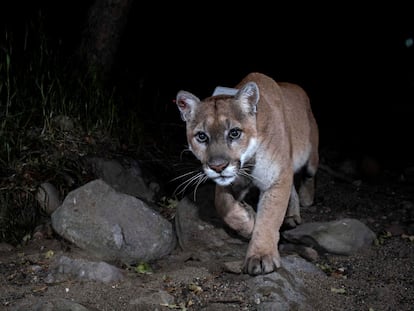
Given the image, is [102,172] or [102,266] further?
[102,172]

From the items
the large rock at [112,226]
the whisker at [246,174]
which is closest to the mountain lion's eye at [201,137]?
the whisker at [246,174]

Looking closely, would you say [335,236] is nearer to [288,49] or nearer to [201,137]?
[201,137]

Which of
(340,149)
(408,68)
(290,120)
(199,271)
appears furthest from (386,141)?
(199,271)

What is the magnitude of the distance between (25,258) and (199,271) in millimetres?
1284

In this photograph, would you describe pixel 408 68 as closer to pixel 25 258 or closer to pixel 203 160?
pixel 203 160

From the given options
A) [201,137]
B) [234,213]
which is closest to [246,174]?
[234,213]

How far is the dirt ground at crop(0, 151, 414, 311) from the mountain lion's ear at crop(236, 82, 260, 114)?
113cm

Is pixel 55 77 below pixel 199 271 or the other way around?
the other way around

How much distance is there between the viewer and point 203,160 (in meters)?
4.55

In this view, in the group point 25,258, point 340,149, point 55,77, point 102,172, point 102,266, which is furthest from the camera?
point 340,149

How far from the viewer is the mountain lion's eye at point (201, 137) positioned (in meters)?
4.61

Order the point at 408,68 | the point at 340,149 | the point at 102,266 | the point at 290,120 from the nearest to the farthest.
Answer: the point at 102,266 < the point at 290,120 < the point at 340,149 < the point at 408,68

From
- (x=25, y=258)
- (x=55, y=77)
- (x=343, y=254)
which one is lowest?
(x=25, y=258)

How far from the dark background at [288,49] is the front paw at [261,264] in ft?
13.8
